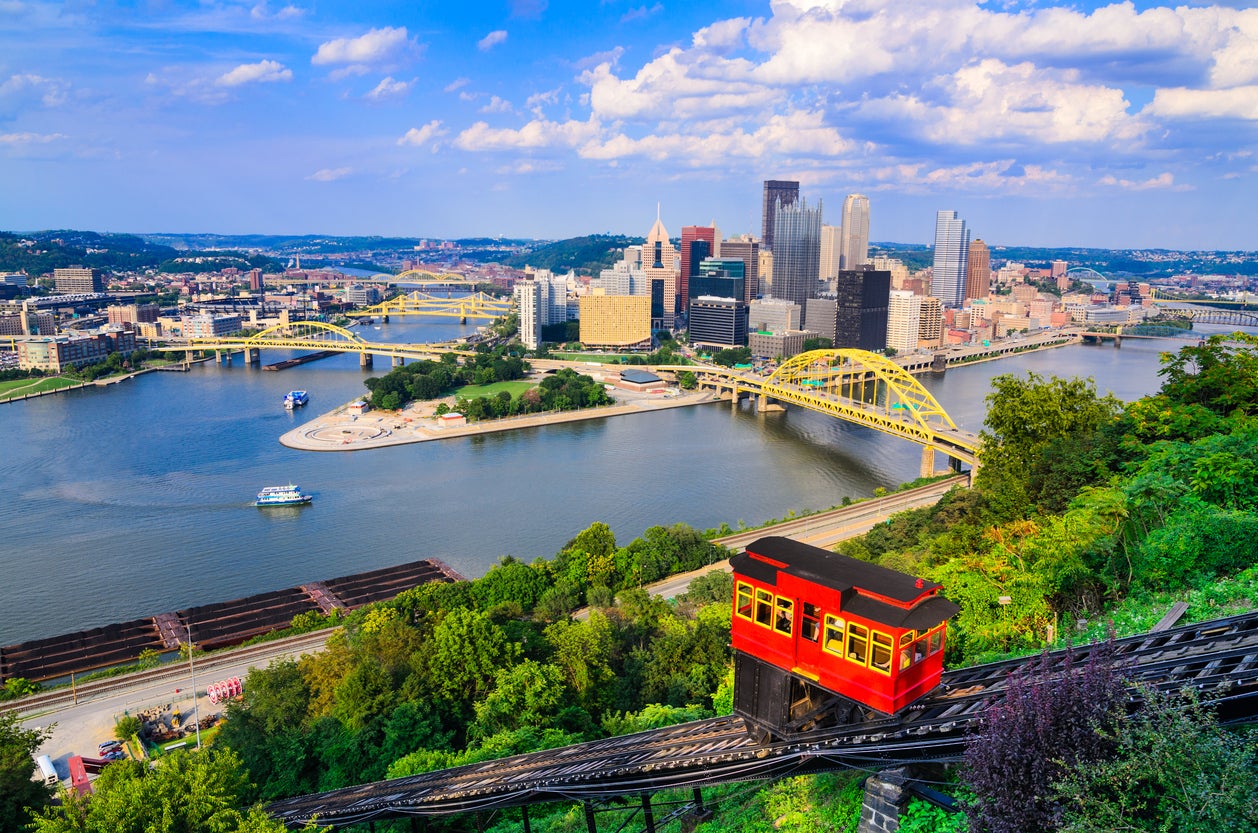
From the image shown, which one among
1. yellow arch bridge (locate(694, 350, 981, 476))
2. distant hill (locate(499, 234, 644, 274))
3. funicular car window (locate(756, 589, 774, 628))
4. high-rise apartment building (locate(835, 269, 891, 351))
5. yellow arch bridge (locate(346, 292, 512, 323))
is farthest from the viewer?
distant hill (locate(499, 234, 644, 274))

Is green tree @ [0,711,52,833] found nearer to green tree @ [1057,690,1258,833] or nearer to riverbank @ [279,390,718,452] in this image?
green tree @ [1057,690,1258,833]

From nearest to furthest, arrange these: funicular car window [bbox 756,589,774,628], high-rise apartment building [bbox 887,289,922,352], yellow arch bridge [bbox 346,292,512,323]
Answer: funicular car window [bbox 756,589,774,628] < high-rise apartment building [bbox 887,289,922,352] < yellow arch bridge [bbox 346,292,512,323]

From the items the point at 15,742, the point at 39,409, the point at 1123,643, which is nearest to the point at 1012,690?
the point at 1123,643

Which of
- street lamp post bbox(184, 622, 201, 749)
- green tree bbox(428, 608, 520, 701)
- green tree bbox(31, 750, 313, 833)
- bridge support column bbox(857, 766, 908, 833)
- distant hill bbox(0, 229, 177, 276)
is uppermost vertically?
distant hill bbox(0, 229, 177, 276)

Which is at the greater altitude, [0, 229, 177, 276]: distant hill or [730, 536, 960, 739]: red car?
[0, 229, 177, 276]: distant hill

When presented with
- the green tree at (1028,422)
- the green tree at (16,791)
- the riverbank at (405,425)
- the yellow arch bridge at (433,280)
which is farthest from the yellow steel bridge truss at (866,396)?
the yellow arch bridge at (433,280)

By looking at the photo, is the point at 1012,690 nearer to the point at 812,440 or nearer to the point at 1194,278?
the point at 812,440

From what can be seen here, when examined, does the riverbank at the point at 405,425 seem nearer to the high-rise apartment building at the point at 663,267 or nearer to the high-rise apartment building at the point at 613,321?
the high-rise apartment building at the point at 613,321

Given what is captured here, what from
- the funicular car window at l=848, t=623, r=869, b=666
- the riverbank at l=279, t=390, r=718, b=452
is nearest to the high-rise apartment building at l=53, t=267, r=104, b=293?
the riverbank at l=279, t=390, r=718, b=452
